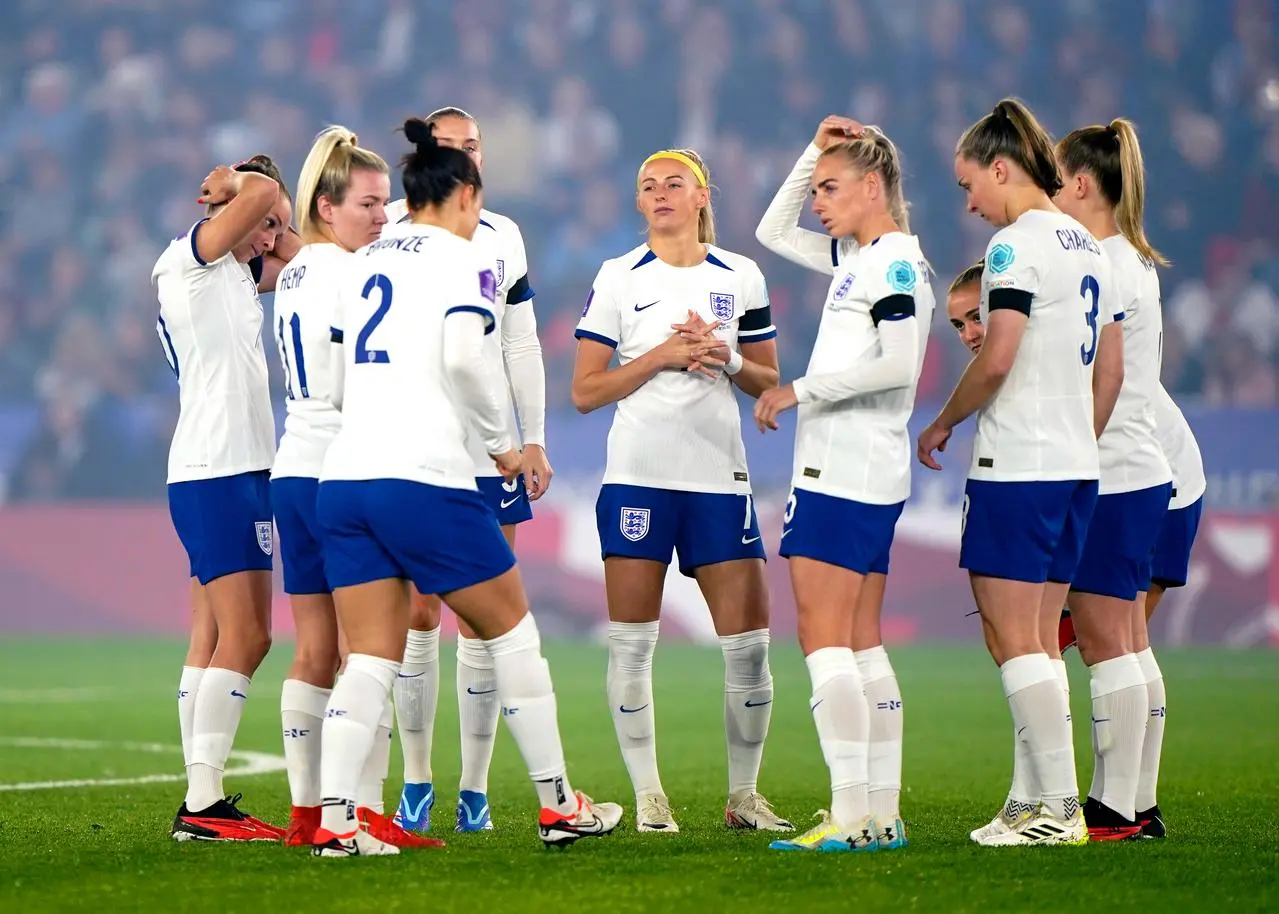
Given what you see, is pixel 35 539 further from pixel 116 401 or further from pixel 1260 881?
pixel 1260 881

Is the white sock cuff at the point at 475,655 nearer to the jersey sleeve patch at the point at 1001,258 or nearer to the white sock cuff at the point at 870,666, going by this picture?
the white sock cuff at the point at 870,666

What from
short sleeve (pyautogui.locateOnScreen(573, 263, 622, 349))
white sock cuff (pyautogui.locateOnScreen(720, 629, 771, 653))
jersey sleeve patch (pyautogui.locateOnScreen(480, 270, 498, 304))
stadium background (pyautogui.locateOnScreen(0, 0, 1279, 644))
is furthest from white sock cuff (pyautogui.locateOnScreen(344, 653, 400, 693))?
stadium background (pyautogui.locateOnScreen(0, 0, 1279, 644))

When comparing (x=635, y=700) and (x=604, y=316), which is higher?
(x=604, y=316)

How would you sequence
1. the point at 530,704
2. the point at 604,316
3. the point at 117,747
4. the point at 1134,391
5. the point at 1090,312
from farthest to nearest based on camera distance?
the point at 117,747
the point at 604,316
the point at 1134,391
the point at 1090,312
the point at 530,704

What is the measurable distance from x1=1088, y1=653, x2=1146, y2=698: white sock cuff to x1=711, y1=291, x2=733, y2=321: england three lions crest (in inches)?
72.5

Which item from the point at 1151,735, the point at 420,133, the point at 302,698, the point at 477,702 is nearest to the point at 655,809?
the point at 477,702

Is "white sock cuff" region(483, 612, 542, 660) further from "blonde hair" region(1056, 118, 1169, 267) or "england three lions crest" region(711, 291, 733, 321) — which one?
"blonde hair" region(1056, 118, 1169, 267)

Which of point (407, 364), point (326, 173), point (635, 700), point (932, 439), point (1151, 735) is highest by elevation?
point (326, 173)

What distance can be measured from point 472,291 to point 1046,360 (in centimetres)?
190

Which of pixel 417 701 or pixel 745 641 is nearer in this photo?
pixel 745 641

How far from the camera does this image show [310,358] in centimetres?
539

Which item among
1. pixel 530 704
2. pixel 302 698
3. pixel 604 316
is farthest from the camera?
pixel 604 316

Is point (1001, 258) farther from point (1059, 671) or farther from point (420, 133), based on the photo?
point (420, 133)

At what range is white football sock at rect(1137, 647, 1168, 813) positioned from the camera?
5.75 m
